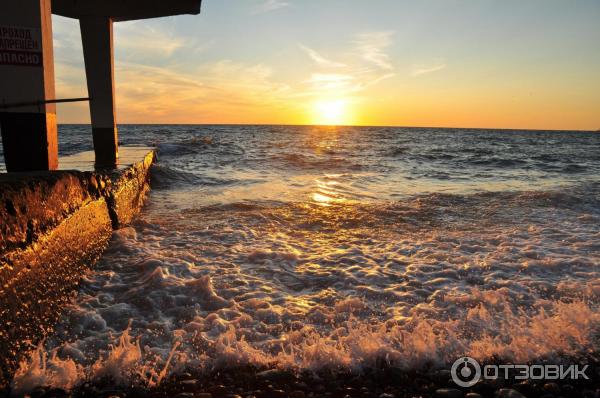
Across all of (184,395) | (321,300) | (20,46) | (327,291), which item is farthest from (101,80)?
(184,395)

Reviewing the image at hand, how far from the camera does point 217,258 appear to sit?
17.1ft

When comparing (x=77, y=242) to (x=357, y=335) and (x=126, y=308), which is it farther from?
(x=357, y=335)

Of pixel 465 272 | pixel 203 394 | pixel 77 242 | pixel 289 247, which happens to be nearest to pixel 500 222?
pixel 465 272

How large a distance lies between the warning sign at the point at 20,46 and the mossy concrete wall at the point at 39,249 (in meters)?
1.67

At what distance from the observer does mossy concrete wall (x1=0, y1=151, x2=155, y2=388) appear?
103 inches

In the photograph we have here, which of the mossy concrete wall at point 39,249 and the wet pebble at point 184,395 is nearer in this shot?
the wet pebble at point 184,395

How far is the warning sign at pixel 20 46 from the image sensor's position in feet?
15.2

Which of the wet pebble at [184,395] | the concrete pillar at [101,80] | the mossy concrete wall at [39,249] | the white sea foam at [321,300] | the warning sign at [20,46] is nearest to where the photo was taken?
the wet pebble at [184,395]

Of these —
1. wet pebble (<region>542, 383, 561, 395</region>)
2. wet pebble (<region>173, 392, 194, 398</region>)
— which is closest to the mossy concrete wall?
wet pebble (<region>173, 392, 194, 398</region>)

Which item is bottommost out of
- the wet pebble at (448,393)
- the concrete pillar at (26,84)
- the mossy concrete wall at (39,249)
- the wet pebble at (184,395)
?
the wet pebble at (184,395)

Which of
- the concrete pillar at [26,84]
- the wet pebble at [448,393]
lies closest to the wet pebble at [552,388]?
the wet pebble at [448,393]

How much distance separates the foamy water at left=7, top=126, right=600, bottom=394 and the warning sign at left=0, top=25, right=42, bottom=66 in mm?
2681

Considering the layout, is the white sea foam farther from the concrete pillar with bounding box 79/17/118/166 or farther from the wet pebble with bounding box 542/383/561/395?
the concrete pillar with bounding box 79/17/118/166

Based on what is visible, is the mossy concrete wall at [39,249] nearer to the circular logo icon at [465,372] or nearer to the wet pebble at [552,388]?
the circular logo icon at [465,372]
